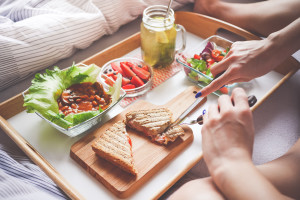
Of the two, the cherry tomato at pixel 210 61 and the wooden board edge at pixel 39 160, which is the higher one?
the cherry tomato at pixel 210 61

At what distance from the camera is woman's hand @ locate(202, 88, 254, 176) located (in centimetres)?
76

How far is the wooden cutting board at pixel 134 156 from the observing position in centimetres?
91

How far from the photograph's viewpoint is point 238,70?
102cm

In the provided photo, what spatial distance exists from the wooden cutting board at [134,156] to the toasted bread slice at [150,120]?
36 millimetres

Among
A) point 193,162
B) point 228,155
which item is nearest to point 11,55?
point 193,162

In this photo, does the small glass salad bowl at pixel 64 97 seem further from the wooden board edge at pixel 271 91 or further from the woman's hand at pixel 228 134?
the wooden board edge at pixel 271 91

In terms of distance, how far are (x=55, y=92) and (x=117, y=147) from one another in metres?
0.36

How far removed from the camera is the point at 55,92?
111cm

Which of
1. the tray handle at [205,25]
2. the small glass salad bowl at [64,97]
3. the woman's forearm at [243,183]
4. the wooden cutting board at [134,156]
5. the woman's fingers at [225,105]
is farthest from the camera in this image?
the tray handle at [205,25]

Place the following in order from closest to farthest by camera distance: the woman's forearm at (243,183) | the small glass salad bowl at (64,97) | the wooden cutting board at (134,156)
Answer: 1. the woman's forearm at (243,183)
2. the wooden cutting board at (134,156)
3. the small glass salad bowl at (64,97)

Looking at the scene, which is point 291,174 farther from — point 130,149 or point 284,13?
point 284,13

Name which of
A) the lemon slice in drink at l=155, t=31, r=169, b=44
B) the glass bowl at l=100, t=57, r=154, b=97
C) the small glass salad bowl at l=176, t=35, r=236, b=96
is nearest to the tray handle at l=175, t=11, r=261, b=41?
the small glass salad bowl at l=176, t=35, r=236, b=96

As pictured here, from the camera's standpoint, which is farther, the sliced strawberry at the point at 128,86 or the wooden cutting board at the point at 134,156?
the sliced strawberry at the point at 128,86

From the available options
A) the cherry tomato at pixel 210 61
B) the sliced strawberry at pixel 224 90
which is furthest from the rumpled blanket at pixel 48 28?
the sliced strawberry at pixel 224 90
